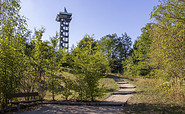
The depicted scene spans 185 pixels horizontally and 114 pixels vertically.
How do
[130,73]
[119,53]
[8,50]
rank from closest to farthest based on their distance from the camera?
1. [8,50]
2. [130,73]
3. [119,53]

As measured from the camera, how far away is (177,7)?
16.7ft

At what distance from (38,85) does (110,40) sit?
34846 mm

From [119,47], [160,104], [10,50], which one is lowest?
[160,104]

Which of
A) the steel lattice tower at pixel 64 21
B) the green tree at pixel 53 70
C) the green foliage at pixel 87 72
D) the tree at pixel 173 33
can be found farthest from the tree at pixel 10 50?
the steel lattice tower at pixel 64 21

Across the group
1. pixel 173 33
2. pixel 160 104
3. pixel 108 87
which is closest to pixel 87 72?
pixel 160 104

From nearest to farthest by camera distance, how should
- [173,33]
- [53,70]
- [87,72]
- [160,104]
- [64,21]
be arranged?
[173,33]
[160,104]
[87,72]
[53,70]
[64,21]

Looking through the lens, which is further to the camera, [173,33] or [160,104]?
[160,104]

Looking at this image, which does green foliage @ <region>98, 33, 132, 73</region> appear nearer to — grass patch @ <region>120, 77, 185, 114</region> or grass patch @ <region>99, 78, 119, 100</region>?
grass patch @ <region>99, 78, 119, 100</region>

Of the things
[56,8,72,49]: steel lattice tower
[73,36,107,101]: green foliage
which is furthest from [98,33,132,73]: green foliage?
[73,36,107,101]: green foliage

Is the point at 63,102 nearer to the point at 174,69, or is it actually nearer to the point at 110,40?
the point at 174,69

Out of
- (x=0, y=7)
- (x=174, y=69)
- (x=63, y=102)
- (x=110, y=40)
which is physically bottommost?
(x=63, y=102)

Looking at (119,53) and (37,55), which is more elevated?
(119,53)

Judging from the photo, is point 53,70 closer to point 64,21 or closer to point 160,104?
point 160,104

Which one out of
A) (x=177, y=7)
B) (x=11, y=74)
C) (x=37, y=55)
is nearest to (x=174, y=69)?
(x=177, y=7)
